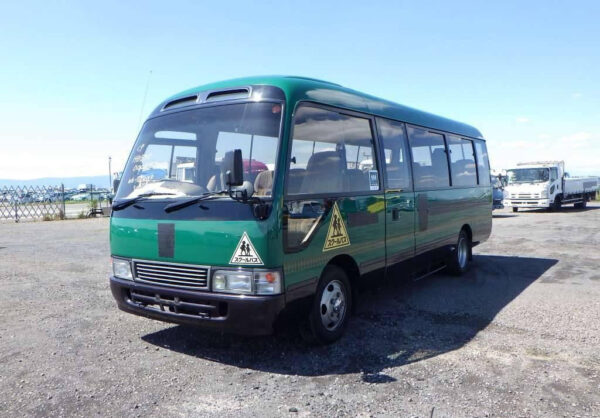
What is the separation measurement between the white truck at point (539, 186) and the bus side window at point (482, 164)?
17.0 meters

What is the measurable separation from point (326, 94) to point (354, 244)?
5.42ft

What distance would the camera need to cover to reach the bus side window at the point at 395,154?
6008 millimetres

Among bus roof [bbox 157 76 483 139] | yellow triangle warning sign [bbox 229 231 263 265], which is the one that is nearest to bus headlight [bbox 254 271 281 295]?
yellow triangle warning sign [bbox 229 231 263 265]

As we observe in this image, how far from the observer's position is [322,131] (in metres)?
4.95

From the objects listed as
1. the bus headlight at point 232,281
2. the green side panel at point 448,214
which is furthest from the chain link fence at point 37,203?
the bus headlight at point 232,281

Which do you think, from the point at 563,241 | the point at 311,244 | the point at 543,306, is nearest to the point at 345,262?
the point at 311,244

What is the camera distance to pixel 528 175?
2592cm

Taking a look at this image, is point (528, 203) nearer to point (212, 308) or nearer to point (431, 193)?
Answer: point (431, 193)

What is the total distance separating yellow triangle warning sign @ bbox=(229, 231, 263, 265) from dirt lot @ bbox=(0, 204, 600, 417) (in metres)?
1.04

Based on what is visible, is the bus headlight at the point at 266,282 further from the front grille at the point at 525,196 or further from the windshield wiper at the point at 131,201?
the front grille at the point at 525,196

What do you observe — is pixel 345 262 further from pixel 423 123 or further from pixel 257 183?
pixel 423 123

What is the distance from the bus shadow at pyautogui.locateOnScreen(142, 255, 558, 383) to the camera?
14.7 ft

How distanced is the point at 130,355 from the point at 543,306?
17.3 ft

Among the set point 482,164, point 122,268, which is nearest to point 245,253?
point 122,268
